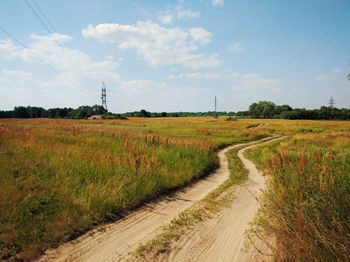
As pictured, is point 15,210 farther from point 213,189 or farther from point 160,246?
point 213,189

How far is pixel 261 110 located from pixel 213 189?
14991 centimetres

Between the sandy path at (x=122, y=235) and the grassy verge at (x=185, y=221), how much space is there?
0.74 feet

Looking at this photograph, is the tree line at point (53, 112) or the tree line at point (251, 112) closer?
the tree line at point (251, 112)

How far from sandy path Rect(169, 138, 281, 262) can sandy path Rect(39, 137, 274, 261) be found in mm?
896

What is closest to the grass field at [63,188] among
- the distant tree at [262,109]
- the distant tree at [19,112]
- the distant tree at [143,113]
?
the distant tree at [19,112]

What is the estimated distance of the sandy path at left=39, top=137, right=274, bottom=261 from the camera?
489 cm

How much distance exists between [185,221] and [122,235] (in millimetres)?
1631

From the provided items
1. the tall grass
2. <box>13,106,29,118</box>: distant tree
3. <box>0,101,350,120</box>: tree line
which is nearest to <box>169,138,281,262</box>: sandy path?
the tall grass

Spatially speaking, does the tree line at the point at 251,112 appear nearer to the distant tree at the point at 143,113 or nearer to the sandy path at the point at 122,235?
the distant tree at the point at 143,113

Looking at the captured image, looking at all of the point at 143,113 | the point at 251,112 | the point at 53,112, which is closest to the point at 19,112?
the point at 53,112

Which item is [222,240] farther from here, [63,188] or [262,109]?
[262,109]

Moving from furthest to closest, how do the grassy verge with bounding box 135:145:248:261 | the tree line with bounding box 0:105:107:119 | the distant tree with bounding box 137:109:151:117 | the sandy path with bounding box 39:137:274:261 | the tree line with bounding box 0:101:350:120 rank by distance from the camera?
1. the distant tree with bounding box 137:109:151:117
2. the tree line with bounding box 0:105:107:119
3. the tree line with bounding box 0:101:350:120
4. the grassy verge with bounding box 135:145:248:261
5. the sandy path with bounding box 39:137:274:261

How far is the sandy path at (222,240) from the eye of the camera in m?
4.95

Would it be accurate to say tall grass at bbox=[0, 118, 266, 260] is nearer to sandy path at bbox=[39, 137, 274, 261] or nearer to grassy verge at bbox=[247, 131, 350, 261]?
sandy path at bbox=[39, 137, 274, 261]
